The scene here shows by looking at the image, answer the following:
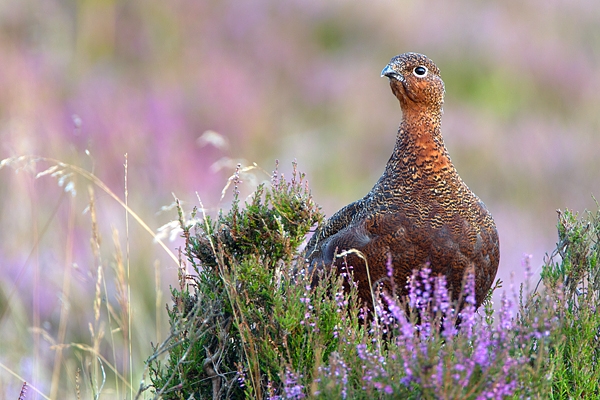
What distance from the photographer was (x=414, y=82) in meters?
3.47

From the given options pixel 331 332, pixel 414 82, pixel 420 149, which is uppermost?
pixel 414 82

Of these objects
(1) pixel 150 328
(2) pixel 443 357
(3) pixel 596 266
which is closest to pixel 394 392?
(2) pixel 443 357

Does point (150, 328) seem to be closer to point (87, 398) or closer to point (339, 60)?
point (87, 398)

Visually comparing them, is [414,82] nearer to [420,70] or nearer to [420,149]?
[420,70]

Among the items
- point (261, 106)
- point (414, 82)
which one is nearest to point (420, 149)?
point (414, 82)

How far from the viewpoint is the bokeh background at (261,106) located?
6578mm

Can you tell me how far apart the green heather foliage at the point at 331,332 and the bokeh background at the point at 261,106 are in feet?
8.85

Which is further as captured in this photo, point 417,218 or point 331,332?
point 417,218

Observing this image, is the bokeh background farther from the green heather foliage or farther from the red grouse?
the green heather foliage

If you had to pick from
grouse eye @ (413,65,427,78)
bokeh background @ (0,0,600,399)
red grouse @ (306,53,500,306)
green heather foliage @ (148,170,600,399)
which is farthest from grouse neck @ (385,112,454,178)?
bokeh background @ (0,0,600,399)

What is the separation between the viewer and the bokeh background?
21.6 feet

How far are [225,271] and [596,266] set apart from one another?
4.53ft

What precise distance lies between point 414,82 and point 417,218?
71cm

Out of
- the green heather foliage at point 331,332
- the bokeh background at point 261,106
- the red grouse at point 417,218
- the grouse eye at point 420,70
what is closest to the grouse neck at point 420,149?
the red grouse at point 417,218
